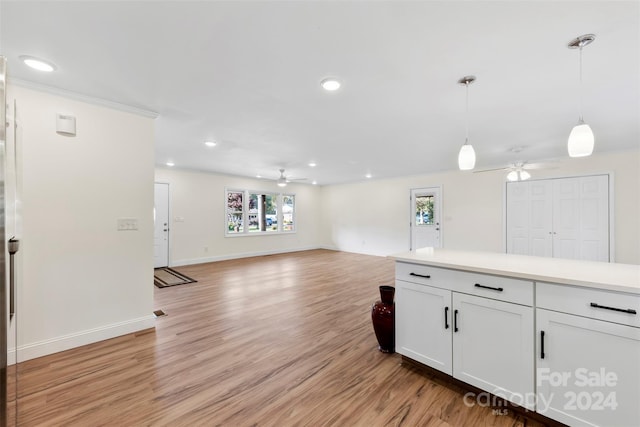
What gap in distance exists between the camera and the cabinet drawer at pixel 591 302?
1302 millimetres

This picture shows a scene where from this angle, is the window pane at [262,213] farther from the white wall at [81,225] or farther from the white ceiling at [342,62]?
the white wall at [81,225]

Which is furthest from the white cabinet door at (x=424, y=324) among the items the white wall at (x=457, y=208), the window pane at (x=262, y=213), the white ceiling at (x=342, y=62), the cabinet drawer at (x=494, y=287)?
the window pane at (x=262, y=213)

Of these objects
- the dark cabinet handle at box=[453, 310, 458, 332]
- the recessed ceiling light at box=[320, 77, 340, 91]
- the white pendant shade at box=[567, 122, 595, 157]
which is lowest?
the dark cabinet handle at box=[453, 310, 458, 332]

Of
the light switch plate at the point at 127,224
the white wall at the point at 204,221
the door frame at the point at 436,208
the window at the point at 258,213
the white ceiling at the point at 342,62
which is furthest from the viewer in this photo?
the window at the point at 258,213

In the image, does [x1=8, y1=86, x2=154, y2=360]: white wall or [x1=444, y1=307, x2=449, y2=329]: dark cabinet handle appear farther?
[x1=8, y1=86, x2=154, y2=360]: white wall

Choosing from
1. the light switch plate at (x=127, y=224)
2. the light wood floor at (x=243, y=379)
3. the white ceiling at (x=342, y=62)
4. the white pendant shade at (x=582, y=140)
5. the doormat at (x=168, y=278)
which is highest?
the white ceiling at (x=342, y=62)

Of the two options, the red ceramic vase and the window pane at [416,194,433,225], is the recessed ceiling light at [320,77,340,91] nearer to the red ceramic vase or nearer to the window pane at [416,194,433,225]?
the red ceramic vase

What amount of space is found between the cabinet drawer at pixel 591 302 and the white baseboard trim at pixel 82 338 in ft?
11.5

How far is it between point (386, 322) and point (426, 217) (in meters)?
5.19

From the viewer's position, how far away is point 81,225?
2479 mm

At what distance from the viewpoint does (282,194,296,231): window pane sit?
8.63 meters

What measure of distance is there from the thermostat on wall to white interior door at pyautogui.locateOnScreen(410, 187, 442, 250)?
266 inches

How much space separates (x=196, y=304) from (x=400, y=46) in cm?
376

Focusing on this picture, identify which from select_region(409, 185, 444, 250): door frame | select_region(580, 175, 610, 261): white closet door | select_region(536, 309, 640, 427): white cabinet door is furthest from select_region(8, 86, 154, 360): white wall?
select_region(580, 175, 610, 261): white closet door
